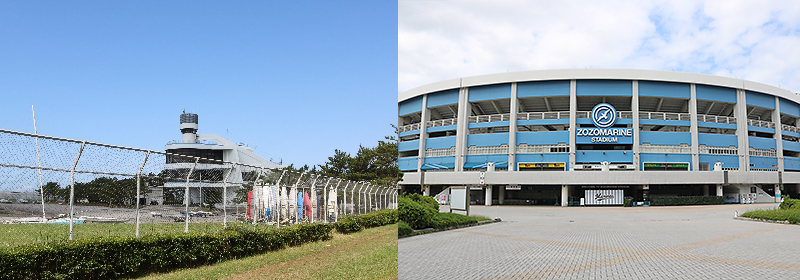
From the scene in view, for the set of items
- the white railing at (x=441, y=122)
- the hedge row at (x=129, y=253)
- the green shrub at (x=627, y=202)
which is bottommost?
the green shrub at (x=627, y=202)

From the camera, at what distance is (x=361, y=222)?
1515 centimetres

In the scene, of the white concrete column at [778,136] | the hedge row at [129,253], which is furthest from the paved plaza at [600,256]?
the white concrete column at [778,136]

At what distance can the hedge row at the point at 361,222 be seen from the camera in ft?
47.1

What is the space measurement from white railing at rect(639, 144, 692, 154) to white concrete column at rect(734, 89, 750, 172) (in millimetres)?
5445

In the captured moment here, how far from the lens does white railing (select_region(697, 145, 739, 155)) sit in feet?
137

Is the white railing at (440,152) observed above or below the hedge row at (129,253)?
above

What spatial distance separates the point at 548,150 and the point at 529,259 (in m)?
32.0


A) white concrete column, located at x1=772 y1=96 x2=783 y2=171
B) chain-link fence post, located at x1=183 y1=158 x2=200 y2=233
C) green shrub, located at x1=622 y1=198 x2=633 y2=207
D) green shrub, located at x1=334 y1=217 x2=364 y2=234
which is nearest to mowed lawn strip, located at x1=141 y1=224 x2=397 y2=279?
chain-link fence post, located at x1=183 y1=158 x2=200 y2=233

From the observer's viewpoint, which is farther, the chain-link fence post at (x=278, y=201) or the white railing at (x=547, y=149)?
the white railing at (x=547, y=149)

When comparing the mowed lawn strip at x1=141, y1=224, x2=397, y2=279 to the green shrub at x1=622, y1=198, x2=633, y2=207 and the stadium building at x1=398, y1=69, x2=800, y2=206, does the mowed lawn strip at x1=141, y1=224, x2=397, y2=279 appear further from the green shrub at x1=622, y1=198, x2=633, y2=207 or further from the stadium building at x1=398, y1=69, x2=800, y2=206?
the green shrub at x1=622, y1=198, x2=633, y2=207

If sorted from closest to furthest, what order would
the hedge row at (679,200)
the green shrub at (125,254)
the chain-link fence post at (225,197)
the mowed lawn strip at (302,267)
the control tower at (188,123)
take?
the green shrub at (125,254) → the mowed lawn strip at (302,267) → the chain-link fence post at (225,197) → the hedge row at (679,200) → the control tower at (188,123)

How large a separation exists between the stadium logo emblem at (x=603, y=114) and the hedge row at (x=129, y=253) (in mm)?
33241

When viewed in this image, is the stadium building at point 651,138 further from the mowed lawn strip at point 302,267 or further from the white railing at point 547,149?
the mowed lawn strip at point 302,267

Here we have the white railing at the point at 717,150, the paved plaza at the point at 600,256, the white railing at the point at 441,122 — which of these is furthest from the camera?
the white railing at the point at 717,150
